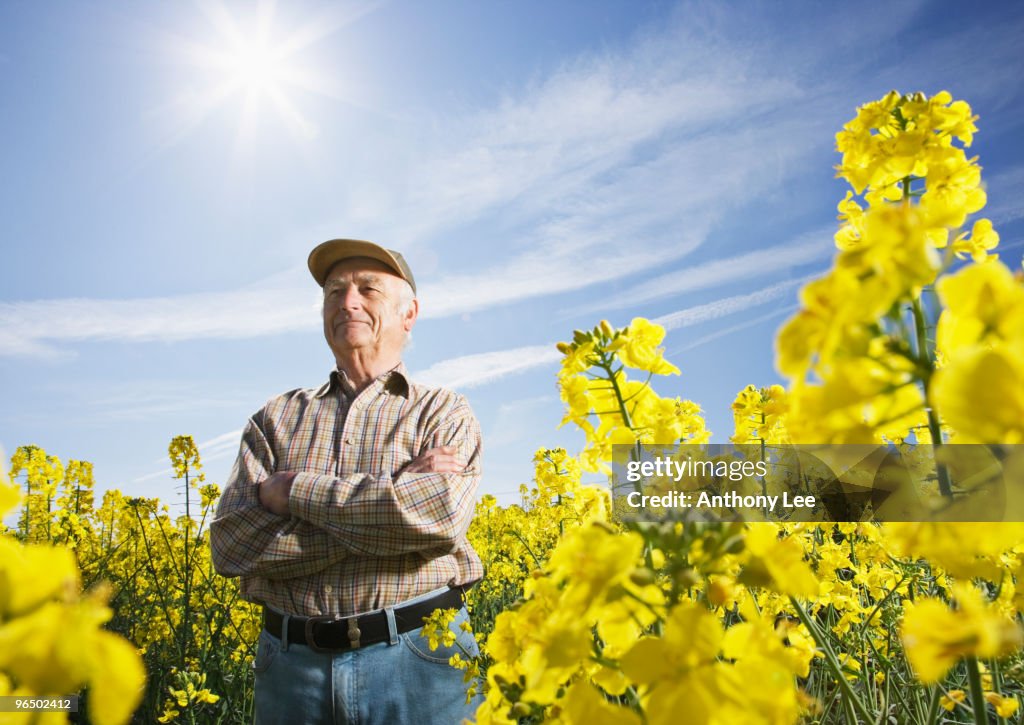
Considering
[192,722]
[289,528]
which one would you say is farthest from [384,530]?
[192,722]

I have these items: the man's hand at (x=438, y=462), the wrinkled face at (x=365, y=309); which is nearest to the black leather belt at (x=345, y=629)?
the man's hand at (x=438, y=462)

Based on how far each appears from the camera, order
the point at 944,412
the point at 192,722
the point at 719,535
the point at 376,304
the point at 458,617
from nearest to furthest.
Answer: the point at 944,412, the point at 719,535, the point at 458,617, the point at 376,304, the point at 192,722

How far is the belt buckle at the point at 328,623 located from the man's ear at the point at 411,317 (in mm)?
1759

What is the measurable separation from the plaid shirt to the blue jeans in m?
0.20

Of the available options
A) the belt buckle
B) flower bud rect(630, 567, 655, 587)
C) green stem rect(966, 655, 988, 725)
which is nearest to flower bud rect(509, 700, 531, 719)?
flower bud rect(630, 567, 655, 587)

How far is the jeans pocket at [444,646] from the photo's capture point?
298 centimetres

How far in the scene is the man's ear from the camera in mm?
4090

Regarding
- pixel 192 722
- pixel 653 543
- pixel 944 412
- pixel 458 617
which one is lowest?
pixel 192 722

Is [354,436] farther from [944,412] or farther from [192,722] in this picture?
[944,412]

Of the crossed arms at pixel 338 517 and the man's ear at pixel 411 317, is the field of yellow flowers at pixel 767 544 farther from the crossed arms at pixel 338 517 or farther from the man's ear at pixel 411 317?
the man's ear at pixel 411 317

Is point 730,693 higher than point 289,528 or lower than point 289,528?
lower

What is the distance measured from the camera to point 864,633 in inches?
128

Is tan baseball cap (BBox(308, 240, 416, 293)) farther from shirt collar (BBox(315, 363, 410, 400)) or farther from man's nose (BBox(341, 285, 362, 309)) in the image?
shirt collar (BBox(315, 363, 410, 400))

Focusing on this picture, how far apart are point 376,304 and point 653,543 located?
3.08m
